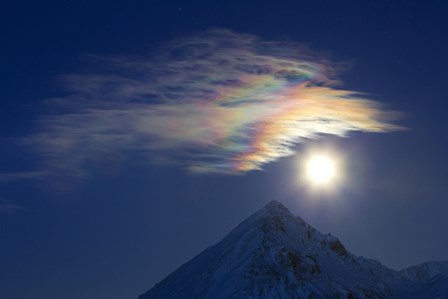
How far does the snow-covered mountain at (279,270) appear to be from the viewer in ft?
403

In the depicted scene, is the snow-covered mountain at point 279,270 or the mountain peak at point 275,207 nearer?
the snow-covered mountain at point 279,270

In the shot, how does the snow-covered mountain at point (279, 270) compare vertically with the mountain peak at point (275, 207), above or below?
below

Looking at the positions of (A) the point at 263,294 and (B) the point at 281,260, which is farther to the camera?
(B) the point at 281,260

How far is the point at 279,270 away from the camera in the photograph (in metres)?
126

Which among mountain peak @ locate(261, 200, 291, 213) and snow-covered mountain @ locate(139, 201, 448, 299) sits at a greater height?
mountain peak @ locate(261, 200, 291, 213)

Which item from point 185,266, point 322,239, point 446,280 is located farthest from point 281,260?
point 446,280

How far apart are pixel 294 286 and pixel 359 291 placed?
25764 millimetres

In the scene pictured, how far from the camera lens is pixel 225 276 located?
130000 millimetres

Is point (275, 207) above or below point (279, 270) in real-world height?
above

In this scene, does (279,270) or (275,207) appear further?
(275,207)

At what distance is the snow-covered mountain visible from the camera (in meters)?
123

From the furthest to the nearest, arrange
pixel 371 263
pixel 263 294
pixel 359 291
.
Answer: pixel 371 263, pixel 359 291, pixel 263 294

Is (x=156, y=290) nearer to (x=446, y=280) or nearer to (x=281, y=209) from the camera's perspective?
(x=281, y=209)

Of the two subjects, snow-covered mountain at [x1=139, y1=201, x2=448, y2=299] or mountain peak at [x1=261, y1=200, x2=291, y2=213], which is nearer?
snow-covered mountain at [x1=139, y1=201, x2=448, y2=299]
